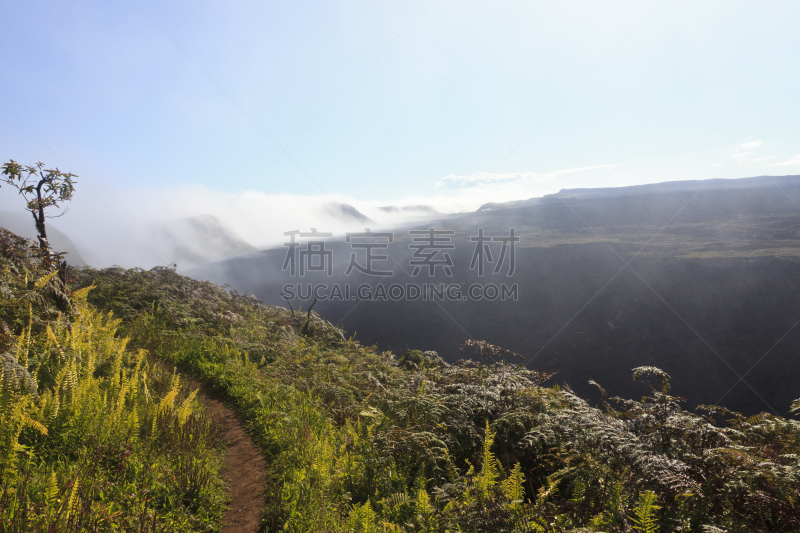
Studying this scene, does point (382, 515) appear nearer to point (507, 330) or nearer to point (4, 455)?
point (4, 455)

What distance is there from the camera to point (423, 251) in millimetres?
32688

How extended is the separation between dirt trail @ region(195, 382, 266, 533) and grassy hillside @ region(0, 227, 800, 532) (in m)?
0.13

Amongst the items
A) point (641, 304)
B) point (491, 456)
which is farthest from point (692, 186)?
point (491, 456)

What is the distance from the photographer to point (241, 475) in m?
4.00

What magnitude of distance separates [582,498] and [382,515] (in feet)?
6.06

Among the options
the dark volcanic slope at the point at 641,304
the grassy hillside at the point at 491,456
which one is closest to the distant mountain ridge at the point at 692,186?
the dark volcanic slope at the point at 641,304

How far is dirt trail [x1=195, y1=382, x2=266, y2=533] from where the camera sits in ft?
10.8

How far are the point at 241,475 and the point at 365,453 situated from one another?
1.43 metres

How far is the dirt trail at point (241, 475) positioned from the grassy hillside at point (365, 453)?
13 cm

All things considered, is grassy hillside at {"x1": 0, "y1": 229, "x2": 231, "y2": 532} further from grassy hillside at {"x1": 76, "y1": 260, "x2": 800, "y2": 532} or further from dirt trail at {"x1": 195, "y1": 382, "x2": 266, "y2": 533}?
grassy hillside at {"x1": 76, "y1": 260, "x2": 800, "y2": 532}

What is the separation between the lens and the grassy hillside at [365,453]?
273 cm

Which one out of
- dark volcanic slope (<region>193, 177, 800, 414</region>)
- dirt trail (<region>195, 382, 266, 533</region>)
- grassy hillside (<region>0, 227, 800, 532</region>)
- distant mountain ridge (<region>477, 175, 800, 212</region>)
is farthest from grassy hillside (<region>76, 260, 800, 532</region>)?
distant mountain ridge (<region>477, 175, 800, 212</region>)

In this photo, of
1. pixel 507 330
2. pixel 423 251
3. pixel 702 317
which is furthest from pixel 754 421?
pixel 423 251

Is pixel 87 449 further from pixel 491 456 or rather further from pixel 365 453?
pixel 491 456
